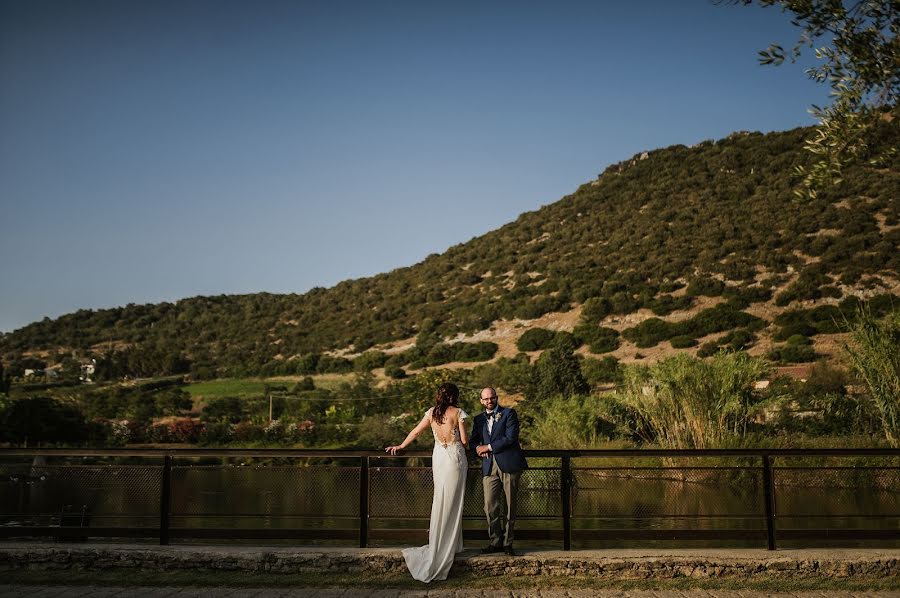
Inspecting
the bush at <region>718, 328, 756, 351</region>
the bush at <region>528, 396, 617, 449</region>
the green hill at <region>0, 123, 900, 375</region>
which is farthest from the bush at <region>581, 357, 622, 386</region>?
the bush at <region>528, 396, 617, 449</region>

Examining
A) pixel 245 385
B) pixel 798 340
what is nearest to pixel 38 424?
pixel 245 385

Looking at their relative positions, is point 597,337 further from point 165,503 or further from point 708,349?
point 165,503

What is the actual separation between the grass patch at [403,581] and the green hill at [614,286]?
34.0 meters

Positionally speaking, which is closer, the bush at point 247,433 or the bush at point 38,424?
the bush at point 38,424

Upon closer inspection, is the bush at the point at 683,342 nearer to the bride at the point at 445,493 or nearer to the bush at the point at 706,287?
the bush at the point at 706,287

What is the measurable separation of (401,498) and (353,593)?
19.5 ft

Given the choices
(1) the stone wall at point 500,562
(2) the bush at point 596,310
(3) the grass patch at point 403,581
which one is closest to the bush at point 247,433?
(1) the stone wall at point 500,562

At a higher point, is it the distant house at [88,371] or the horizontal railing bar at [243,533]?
the distant house at [88,371]

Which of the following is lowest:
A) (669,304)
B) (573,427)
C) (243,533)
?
(243,533)

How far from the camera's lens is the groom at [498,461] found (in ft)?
25.3

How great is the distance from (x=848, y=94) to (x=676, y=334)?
39499mm

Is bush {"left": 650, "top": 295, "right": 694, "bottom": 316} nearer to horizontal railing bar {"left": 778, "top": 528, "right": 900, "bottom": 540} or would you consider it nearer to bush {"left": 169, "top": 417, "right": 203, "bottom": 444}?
bush {"left": 169, "top": 417, "right": 203, "bottom": 444}

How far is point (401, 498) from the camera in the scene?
1280 centimetres

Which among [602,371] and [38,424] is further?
[602,371]
